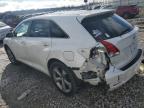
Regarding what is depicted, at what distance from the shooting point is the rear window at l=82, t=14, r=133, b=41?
4.60 meters

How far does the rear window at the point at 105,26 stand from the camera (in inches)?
181

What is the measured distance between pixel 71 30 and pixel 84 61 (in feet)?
2.41

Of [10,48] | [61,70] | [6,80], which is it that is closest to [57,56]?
[61,70]

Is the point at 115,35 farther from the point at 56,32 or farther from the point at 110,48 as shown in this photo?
the point at 56,32

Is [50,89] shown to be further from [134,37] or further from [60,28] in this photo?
[134,37]

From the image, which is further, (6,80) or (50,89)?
(6,80)

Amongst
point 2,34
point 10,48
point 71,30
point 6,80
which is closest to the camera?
point 71,30

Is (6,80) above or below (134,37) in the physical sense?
below

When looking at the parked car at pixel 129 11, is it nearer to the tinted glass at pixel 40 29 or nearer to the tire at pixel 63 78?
the tinted glass at pixel 40 29

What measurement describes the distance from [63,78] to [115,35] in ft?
4.71

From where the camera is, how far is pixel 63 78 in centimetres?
518

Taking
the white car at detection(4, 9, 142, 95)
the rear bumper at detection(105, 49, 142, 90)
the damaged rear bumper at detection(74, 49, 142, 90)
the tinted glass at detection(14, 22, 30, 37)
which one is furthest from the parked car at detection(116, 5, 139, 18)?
the damaged rear bumper at detection(74, 49, 142, 90)

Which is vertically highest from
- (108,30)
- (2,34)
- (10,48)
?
(108,30)

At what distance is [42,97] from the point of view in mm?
5488
